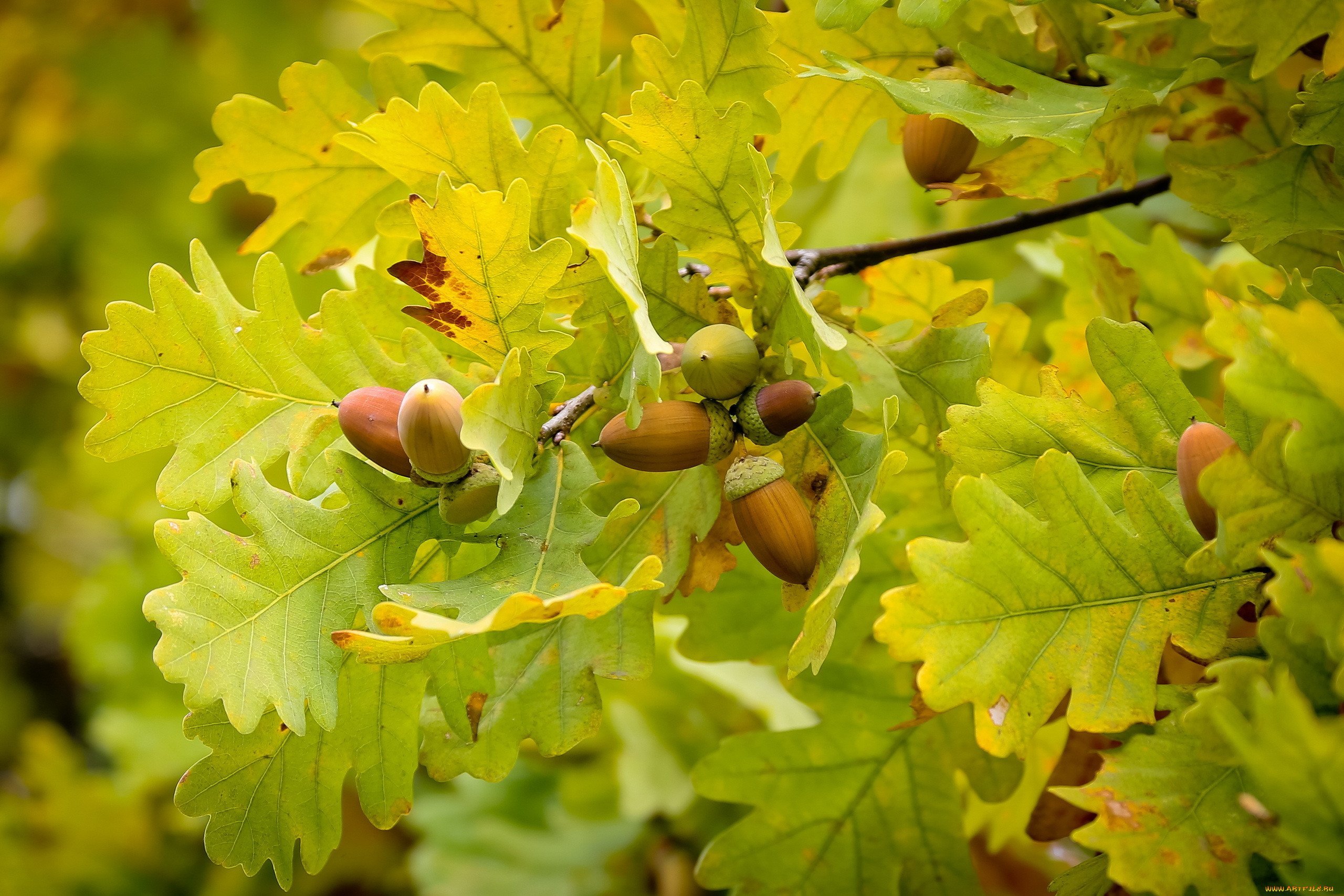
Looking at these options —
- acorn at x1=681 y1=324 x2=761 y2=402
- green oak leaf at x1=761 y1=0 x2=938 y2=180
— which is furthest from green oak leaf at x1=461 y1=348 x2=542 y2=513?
green oak leaf at x1=761 y1=0 x2=938 y2=180

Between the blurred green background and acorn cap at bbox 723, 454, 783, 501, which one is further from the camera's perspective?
the blurred green background

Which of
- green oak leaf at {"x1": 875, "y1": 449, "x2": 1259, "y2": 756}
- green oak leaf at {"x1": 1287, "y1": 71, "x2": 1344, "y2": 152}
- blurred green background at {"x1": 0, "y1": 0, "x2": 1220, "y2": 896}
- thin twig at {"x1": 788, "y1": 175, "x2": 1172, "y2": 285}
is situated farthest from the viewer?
blurred green background at {"x1": 0, "y1": 0, "x2": 1220, "y2": 896}

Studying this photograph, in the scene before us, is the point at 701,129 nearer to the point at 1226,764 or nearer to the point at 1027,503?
the point at 1027,503

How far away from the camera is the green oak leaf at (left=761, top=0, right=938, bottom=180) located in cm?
95

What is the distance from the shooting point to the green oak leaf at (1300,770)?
455 mm

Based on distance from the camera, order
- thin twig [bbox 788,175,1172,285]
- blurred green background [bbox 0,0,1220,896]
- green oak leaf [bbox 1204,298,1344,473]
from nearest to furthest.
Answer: green oak leaf [bbox 1204,298,1344,473], thin twig [bbox 788,175,1172,285], blurred green background [bbox 0,0,1220,896]

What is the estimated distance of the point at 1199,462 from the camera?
666 millimetres

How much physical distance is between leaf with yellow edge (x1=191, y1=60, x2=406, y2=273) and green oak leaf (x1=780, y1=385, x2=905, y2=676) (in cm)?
49

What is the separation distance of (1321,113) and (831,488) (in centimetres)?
47

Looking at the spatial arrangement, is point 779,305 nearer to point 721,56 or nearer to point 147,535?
point 721,56

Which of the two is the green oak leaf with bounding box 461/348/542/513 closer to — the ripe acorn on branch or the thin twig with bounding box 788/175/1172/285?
the thin twig with bounding box 788/175/1172/285

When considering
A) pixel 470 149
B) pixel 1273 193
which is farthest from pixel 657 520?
pixel 1273 193

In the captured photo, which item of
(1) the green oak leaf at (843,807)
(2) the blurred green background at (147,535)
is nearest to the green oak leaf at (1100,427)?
(1) the green oak leaf at (843,807)

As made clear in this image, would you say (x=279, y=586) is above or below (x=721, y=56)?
below
